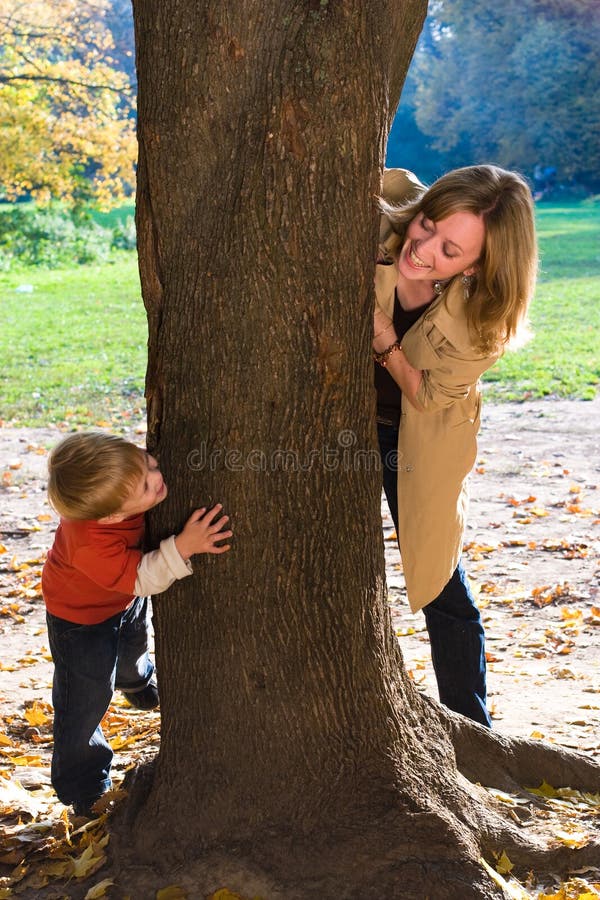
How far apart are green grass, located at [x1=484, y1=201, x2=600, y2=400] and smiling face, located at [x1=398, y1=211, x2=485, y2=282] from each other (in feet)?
13.6

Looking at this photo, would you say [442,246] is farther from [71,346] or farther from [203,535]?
[71,346]

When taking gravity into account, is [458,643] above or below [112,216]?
above

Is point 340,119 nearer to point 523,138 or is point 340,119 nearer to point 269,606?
point 269,606

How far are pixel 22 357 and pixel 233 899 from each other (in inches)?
500

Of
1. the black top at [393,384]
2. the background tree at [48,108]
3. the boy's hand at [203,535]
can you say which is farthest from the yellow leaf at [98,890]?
the background tree at [48,108]

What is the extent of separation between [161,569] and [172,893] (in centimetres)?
83

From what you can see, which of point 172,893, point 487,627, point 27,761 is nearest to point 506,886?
point 172,893

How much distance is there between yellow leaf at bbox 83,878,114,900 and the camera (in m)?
2.71

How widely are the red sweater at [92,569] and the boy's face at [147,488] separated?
0.17m

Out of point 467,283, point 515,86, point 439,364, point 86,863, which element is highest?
point 515,86

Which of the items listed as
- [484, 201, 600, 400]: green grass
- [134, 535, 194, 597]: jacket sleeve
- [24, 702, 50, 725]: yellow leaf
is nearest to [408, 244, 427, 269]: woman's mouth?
[134, 535, 194, 597]: jacket sleeve

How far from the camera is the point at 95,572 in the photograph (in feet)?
10.1

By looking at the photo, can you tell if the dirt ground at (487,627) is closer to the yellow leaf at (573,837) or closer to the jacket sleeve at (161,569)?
the jacket sleeve at (161,569)

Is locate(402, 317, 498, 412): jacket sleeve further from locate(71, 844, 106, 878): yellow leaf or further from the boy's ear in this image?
locate(71, 844, 106, 878): yellow leaf
